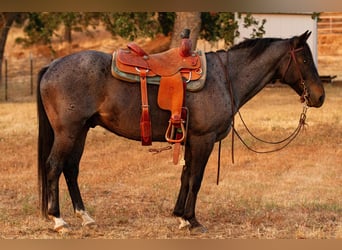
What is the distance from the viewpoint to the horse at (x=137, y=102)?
644 cm

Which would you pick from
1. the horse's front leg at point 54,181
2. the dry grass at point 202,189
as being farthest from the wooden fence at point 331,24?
the horse's front leg at point 54,181

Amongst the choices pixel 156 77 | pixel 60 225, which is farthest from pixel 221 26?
pixel 60 225

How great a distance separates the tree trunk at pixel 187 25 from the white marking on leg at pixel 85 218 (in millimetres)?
9355

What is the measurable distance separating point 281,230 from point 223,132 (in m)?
1.00

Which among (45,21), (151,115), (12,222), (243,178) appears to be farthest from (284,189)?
(45,21)

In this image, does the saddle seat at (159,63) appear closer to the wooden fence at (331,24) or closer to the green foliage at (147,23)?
the green foliage at (147,23)

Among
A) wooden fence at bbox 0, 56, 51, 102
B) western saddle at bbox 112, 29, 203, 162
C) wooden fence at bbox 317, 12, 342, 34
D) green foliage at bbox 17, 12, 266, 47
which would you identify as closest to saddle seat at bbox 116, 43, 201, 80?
western saddle at bbox 112, 29, 203, 162

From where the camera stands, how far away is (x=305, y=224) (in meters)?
6.84

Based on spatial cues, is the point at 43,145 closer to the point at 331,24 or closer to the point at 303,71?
the point at 303,71

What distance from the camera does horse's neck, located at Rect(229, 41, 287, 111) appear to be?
22.2ft

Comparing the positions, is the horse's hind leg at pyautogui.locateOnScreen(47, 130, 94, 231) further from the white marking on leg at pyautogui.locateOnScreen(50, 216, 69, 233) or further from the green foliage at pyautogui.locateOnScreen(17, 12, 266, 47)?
the green foliage at pyautogui.locateOnScreen(17, 12, 266, 47)

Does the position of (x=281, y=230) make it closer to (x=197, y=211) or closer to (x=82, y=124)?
(x=197, y=211)

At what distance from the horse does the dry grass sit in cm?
37

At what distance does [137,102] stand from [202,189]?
104 inches
